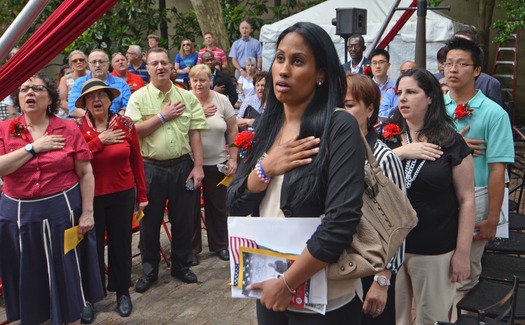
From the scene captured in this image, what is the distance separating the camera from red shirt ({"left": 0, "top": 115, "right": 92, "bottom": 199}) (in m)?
4.30

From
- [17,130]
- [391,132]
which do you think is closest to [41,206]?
[17,130]

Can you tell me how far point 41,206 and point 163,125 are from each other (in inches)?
62.0

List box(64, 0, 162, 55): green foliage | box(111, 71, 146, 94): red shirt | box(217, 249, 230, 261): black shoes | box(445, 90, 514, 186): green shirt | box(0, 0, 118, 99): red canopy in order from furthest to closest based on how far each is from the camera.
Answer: box(64, 0, 162, 55): green foliage, box(111, 71, 146, 94): red shirt, box(217, 249, 230, 261): black shoes, box(445, 90, 514, 186): green shirt, box(0, 0, 118, 99): red canopy

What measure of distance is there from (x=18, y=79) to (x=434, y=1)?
1079 cm

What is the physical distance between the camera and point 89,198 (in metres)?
4.61

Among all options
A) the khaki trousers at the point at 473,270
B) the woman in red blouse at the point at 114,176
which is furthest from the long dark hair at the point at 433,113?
the woman in red blouse at the point at 114,176

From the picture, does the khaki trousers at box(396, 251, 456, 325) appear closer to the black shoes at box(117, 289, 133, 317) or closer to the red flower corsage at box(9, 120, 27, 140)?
the black shoes at box(117, 289, 133, 317)

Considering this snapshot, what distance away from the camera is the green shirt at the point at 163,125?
5.64 m

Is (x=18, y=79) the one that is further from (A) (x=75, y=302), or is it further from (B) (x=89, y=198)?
(A) (x=75, y=302)

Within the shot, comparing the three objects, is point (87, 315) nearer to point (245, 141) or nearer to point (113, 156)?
point (113, 156)

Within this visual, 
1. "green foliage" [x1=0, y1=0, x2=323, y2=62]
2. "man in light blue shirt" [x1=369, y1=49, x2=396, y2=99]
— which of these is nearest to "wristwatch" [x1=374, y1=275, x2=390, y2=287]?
"man in light blue shirt" [x1=369, y1=49, x2=396, y2=99]

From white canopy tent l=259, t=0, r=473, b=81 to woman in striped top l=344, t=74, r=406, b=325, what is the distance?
360 inches

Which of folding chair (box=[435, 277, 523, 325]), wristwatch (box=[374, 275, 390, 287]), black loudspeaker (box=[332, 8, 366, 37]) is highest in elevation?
black loudspeaker (box=[332, 8, 366, 37])

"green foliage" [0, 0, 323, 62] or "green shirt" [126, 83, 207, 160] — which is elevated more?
"green foliage" [0, 0, 323, 62]
